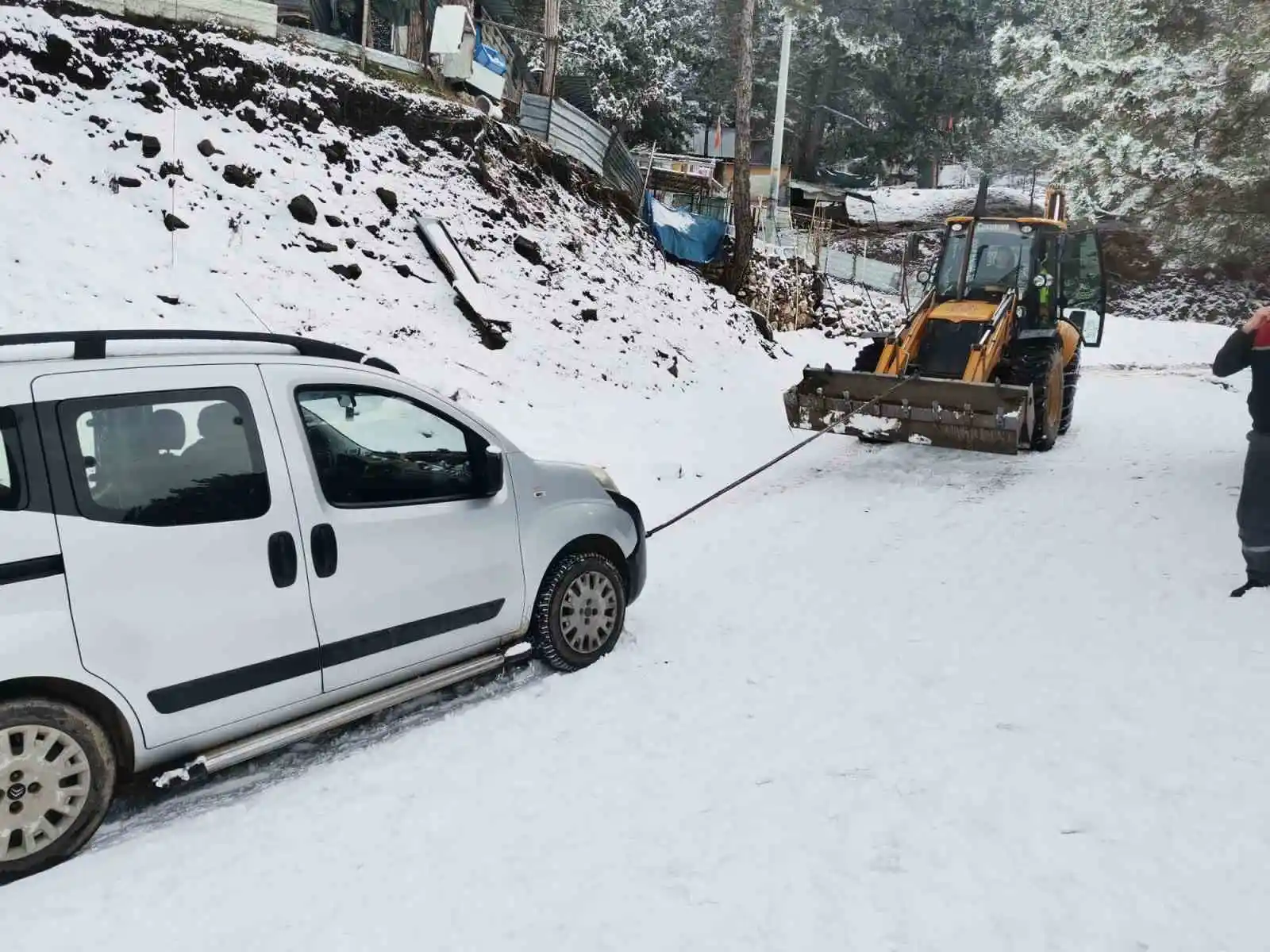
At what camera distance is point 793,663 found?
17.1 ft

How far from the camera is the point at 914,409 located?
9.69m

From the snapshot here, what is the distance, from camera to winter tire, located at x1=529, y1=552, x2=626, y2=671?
4.96m

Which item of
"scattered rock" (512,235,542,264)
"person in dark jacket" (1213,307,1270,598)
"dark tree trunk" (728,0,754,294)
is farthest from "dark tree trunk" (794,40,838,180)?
"person in dark jacket" (1213,307,1270,598)

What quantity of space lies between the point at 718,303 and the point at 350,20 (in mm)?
12604

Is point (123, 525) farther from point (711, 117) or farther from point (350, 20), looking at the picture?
point (711, 117)

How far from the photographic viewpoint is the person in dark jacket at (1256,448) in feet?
18.9

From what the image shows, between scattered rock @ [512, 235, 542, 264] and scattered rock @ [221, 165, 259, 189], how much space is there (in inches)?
134

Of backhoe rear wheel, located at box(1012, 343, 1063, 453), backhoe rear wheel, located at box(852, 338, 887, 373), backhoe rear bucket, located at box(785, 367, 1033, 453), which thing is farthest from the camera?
backhoe rear wheel, located at box(852, 338, 887, 373)

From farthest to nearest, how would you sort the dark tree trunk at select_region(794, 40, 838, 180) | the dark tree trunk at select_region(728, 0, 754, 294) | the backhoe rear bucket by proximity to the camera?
1. the dark tree trunk at select_region(794, 40, 838, 180)
2. the dark tree trunk at select_region(728, 0, 754, 294)
3. the backhoe rear bucket

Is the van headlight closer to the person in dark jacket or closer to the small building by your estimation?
the person in dark jacket

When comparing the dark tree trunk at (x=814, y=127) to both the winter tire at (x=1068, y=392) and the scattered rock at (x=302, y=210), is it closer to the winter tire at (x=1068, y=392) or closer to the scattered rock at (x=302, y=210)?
the winter tire at (x=1068, y=392)

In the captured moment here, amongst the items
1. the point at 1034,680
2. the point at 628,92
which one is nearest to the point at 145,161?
the point at 1034,680

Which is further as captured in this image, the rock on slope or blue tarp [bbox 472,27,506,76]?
blue tarp [bbox 472,27,506,76]

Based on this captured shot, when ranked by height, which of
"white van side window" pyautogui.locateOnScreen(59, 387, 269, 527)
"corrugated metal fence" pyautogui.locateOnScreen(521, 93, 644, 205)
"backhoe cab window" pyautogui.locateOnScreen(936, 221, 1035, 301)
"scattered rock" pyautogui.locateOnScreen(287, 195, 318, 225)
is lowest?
"white van side window" pyautogui.locateOnScreen(59, 387, 269, 527)
